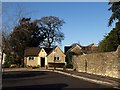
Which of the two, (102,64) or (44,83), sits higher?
(102,64)

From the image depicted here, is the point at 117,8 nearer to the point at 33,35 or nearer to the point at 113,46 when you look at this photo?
the point at 113,46

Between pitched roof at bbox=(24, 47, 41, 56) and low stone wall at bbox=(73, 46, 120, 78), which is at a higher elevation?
pitched roof at bbox=(24, 47, 41, 56)

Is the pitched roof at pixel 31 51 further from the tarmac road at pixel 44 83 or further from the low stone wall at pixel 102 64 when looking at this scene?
the tarmac road at pixel 44 83

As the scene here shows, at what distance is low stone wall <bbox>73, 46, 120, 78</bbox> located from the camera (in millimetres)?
30984

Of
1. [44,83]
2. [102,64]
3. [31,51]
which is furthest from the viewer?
[31,51]

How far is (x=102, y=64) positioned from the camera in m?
35.9

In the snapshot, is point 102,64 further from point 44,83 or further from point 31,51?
point 31,51

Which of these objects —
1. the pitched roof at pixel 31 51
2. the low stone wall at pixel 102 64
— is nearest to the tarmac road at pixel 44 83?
the low stone wall at pixel 102 64

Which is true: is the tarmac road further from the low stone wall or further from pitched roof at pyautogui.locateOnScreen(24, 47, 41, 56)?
pitched roof at pyautogui.locateOnScreen(24, 47, 41, 56)

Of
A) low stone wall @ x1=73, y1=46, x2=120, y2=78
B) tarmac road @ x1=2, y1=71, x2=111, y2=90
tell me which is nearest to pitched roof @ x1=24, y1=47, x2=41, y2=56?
low stone wall @ x1=73, y1=46, x2=120, y2=78

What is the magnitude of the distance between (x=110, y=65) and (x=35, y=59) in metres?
→ 55.4

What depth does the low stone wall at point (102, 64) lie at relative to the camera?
31.0 metres

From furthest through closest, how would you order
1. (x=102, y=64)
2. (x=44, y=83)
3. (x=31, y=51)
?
(x=31, y=51)
(x=102, y=64)
(x=44, y=83)

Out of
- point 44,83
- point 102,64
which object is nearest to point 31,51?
point 102,64
